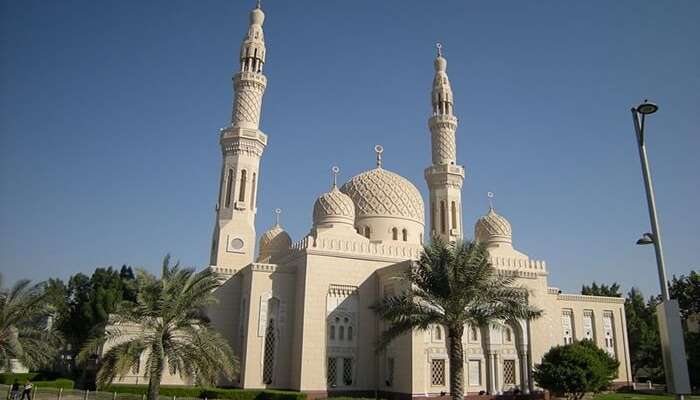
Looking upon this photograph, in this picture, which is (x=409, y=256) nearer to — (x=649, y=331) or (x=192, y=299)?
(x=192, y=299)

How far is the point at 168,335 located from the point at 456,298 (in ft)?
30.9

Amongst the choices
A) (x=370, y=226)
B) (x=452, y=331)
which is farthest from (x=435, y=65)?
(x=452, y=331)

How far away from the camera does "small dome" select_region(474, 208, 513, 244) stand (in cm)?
3132

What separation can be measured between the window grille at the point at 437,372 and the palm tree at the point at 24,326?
1626 cm

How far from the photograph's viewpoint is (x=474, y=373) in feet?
79.4

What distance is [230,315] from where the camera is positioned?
26922mm

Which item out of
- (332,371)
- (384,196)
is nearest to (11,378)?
(332,371)

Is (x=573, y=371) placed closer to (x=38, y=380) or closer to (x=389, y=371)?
(x=389, y=371)

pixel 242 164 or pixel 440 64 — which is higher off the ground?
pixel 440 64

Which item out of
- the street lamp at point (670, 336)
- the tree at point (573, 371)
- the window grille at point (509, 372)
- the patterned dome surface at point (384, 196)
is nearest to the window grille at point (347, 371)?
the window grille at point (509, 372)

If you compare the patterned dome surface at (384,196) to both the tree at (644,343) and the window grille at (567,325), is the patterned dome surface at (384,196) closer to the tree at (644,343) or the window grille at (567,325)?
the window grille at (567,325)

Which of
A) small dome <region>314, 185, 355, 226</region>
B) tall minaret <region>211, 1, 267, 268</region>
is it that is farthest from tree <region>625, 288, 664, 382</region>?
tall minaret <region>211, 1, 267, 268</region>

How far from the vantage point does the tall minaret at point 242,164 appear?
92.7 feet

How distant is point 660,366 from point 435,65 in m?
25.8
